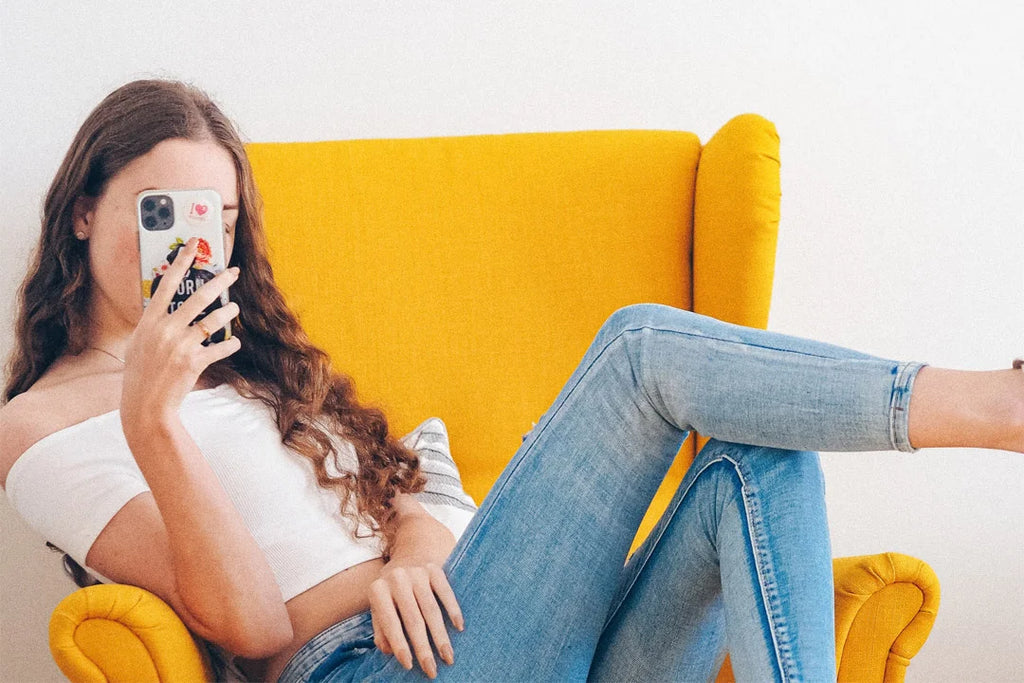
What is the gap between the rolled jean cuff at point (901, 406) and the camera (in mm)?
758

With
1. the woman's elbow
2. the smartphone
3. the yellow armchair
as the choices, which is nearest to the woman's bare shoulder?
the smartphone

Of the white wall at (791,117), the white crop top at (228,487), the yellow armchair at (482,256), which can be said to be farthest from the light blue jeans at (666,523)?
the white wall at (791,117)

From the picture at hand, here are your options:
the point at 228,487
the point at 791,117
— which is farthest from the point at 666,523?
the point at 791,117

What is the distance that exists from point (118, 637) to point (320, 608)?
0.19 metres

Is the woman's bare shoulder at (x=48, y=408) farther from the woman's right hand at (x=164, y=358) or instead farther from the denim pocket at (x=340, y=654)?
the denim pocket at (x=340, y=654)

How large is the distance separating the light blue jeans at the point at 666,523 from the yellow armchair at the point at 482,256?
659mm

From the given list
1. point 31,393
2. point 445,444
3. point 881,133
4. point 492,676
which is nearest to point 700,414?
point 492,676

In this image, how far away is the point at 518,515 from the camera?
0.90 m

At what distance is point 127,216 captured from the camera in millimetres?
1104

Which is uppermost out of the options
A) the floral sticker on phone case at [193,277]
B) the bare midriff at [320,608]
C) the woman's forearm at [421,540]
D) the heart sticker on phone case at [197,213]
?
the heart sticker on phone case at [197,213]

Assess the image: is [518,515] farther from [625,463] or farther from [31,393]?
[31,393]

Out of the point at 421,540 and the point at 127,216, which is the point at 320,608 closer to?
the point at 421,540

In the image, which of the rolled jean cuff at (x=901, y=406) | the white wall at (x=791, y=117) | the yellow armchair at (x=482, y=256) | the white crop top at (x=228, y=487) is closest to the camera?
the rolled jean cuff at (x=901, y=406)

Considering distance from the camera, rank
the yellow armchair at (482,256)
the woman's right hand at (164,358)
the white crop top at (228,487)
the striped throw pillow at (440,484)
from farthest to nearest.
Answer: the yellow armchair at (482,256)
the striped throw pillow at (440,484)
the white crop top at (228,487)
the woman's right hand at (164,358)
